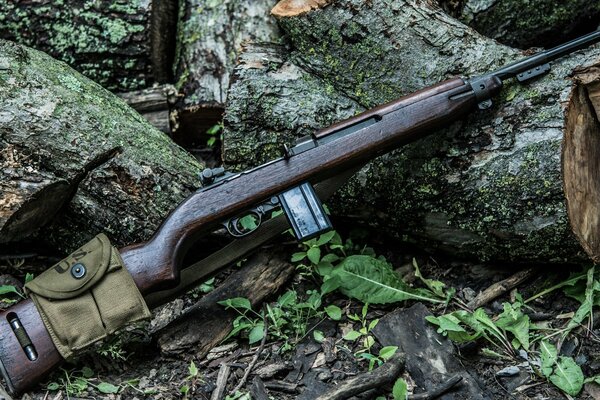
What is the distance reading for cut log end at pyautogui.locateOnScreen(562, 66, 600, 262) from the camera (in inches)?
144

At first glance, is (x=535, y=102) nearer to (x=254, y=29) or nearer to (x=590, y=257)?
(x=590, y=257)

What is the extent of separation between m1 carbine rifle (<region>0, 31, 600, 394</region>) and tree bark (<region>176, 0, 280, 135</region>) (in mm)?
1311

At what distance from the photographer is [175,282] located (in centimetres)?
366

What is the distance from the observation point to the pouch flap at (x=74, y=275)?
11.6ft

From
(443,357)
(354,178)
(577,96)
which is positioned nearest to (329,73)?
(354,178)

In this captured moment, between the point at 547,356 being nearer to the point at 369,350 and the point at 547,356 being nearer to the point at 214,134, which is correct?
the point at 369,350

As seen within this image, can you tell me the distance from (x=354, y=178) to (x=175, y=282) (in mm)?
1238

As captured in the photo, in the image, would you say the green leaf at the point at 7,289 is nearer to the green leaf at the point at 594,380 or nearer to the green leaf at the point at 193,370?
the green leaf at the point at 193,370

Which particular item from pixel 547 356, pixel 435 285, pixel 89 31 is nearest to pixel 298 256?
pixel 435 285

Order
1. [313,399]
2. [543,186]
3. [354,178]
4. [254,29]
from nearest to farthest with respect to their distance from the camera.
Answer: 1. [313,399]
2. [543,186]
3. [354,178]
4. [254,29]

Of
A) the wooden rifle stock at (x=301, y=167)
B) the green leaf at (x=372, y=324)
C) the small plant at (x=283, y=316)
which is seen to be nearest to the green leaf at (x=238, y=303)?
the small plant at (x=283, y=316)

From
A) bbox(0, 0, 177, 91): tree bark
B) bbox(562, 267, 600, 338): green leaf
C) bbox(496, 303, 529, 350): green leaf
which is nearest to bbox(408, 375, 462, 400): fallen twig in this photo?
bbox(496, 303, 529, 350): green leaf

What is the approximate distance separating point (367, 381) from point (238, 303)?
0.92m

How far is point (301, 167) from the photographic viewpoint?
3.78 metres
